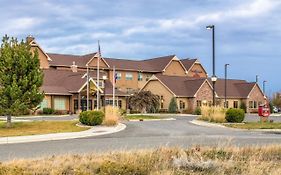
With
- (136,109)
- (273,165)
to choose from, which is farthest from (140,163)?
(136,109)

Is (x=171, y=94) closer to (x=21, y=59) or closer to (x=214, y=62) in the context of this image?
(x=214, y=62)

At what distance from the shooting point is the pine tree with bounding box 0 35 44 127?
29250mm

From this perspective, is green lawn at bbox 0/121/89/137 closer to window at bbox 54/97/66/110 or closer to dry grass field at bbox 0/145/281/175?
dry grass field at bbox 0/145/281/175

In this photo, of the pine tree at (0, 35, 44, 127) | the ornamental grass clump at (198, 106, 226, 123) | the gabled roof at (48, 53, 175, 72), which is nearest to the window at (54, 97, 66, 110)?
→ the gabled roof at (48, 53, 175, 72)

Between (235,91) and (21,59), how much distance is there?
57.1 metres

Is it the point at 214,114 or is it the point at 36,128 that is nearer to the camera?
the point at 36,128

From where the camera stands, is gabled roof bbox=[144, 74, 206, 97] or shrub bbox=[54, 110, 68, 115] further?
gabled roof bbox=[144, 74, 206, 97]

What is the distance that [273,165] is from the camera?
1074 cm

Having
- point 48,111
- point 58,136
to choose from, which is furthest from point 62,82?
point 58,136

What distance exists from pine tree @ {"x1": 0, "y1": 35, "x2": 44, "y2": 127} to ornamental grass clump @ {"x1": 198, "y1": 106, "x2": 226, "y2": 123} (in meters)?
14.9

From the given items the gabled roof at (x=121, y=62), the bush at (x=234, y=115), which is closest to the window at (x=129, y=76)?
the gabled roof at (x=121, y=62)

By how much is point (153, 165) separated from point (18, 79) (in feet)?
68.8

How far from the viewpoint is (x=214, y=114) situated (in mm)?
38188

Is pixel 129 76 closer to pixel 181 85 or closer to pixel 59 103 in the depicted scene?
pixel 181 85
